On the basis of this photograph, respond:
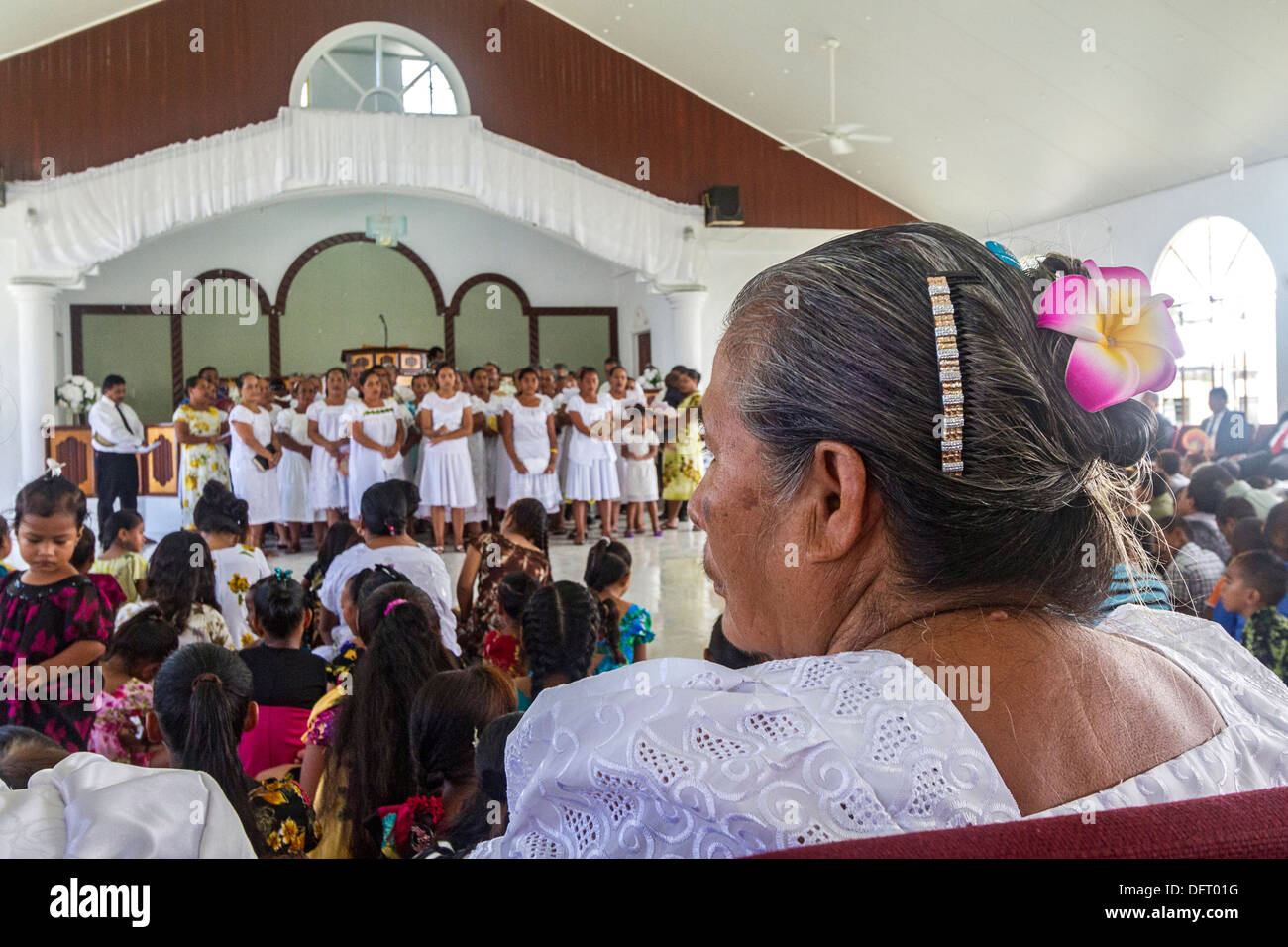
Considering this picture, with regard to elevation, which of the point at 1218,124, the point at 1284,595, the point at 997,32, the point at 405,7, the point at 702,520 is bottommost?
the point at 1284,595

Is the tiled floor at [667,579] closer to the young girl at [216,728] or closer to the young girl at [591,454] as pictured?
the young girl at [591,454]

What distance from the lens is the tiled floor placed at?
508 cm

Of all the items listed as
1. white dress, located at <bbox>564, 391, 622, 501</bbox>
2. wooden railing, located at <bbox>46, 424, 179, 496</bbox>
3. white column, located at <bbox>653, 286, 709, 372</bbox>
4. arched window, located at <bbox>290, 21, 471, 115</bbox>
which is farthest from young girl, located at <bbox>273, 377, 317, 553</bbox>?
white column, located at <bbox>653, 286, 709, 372</bbox>

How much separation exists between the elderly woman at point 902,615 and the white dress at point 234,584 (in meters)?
3.20

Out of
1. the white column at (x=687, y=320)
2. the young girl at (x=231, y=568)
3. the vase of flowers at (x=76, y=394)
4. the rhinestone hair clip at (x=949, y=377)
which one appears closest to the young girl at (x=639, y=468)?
the white column at (x=687, y=320)

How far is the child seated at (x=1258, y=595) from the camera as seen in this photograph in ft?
8.75

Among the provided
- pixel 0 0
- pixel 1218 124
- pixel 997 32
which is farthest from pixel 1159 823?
pixel 0 0

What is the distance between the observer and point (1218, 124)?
8.64 metres

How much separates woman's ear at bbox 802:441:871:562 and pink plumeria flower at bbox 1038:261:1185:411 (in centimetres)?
16

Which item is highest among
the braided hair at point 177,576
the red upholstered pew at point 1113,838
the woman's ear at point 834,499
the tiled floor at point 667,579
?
the woman's ear at point 834,499

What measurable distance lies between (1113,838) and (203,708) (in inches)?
65.5

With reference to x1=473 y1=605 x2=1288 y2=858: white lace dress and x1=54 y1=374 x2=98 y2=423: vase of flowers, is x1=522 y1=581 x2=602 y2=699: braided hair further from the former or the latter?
x1=54 y1=374 x2=98 y2=423: vase of flowers
